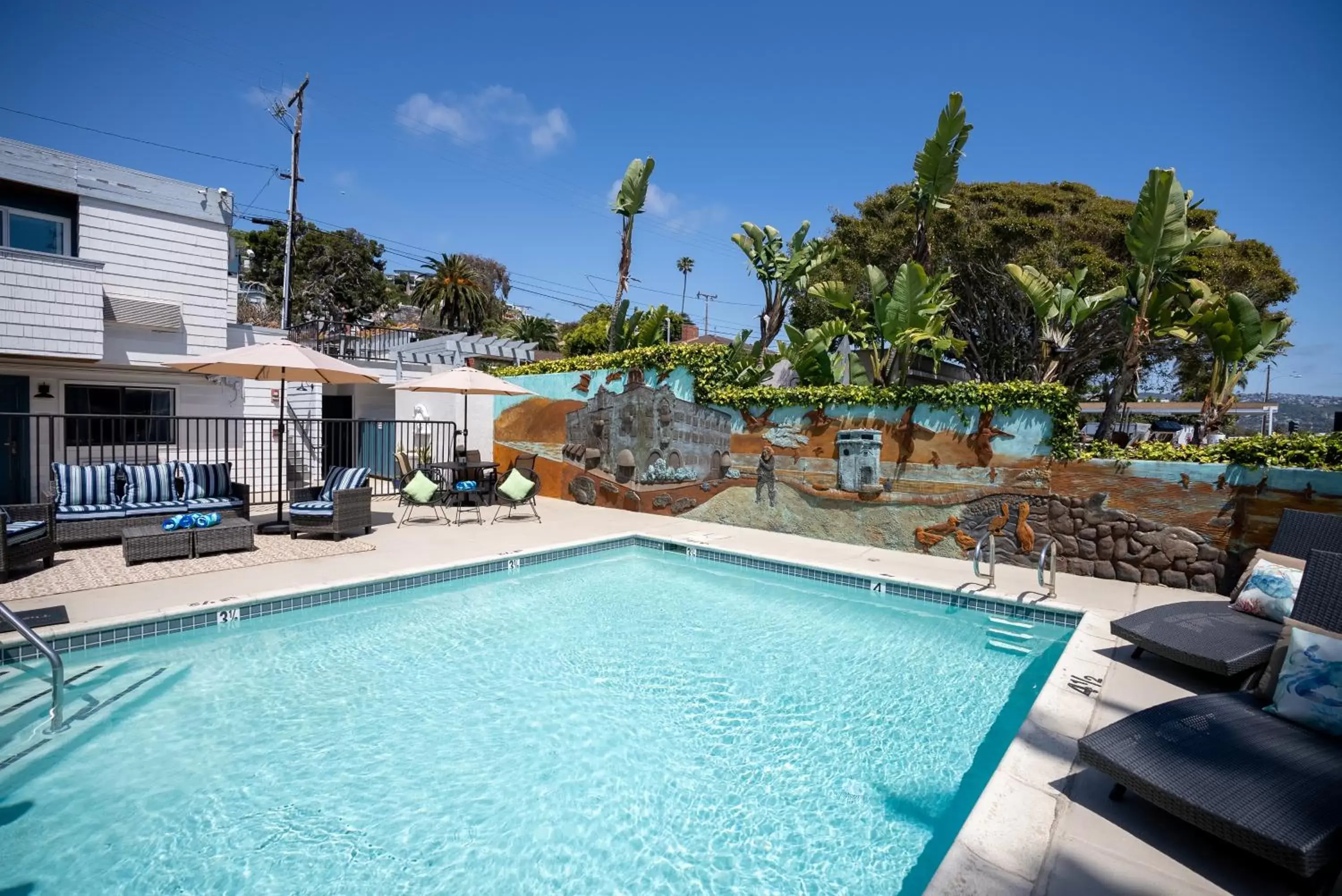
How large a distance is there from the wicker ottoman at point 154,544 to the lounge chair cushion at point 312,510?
1.38m

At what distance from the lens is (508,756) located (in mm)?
4047

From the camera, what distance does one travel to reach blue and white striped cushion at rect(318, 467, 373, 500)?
9391 mm

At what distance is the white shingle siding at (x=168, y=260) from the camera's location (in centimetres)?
1207

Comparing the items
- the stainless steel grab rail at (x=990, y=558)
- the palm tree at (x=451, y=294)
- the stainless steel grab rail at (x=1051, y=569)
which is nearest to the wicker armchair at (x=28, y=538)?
the stainless steel grab rail at (x=990, y=558)

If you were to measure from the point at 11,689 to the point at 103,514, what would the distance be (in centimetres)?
435

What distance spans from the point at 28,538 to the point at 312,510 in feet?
9.26

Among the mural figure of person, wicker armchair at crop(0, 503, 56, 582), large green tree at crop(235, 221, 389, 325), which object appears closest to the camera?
wicker armchair at crop(0, 503, 56, 582)

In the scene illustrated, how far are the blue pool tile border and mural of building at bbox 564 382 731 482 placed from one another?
7.33 feet

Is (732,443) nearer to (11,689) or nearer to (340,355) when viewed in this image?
(11,689)

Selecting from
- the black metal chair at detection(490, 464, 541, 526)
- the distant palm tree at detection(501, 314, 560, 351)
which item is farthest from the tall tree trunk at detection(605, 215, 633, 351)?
the distant palm tree at detection(501, 314, 560, 351)

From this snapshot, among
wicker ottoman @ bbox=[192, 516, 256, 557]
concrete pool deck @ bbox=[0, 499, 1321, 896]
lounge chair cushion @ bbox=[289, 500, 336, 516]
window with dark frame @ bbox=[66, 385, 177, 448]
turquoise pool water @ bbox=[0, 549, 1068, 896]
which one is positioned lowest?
turquoise pool water @ bbox=[0, 549, 1068, 896]

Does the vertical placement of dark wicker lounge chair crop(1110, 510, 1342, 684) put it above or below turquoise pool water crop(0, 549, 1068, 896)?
above

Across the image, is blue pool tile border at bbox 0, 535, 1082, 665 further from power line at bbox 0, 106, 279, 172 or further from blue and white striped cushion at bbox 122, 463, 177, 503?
power line at bbox 0, 106, 279, 172

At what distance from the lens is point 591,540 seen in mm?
9492
